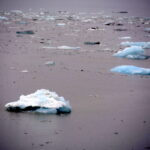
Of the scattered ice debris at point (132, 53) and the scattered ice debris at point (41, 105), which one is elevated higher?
the scattered ice debris at point (132, 53)

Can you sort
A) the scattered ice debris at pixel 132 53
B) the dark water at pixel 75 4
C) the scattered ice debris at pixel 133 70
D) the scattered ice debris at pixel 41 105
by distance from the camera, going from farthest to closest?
the dark water at pixel 75 4, the scattered ice debris at pixel 132 53, the scattered ice debris at pixel 133 70, the scattered ice debris at pixel 41 105

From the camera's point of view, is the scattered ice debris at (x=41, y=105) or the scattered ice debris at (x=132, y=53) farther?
the scattered ice debris at (x=132, y=53)

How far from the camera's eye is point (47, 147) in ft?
15.0

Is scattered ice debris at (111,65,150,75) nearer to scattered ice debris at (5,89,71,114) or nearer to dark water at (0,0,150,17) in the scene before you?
scattered ice debris at (5,89,71,114)

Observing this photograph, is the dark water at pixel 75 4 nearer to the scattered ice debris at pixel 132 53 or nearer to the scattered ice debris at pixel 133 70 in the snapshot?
the scattered ice debris at pixel 132 53

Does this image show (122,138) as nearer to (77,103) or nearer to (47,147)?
(47,147)

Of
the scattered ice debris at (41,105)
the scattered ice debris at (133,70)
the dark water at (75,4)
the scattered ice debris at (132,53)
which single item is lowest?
the scattered ice debris at (41,105)

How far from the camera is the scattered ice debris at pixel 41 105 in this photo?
219 inches

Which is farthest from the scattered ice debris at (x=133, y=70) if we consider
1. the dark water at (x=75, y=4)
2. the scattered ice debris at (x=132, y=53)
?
the dark water at (x=75, y=4)

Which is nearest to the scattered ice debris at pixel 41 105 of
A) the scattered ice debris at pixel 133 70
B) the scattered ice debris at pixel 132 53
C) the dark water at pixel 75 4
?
the scattered ice debris at pixel 133 70

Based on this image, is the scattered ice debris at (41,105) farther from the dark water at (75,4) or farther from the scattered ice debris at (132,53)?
the dark water at (75,4)

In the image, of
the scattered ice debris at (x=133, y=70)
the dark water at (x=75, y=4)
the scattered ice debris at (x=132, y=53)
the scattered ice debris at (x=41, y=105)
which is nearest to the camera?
the scattered ice debris at (x=41, y=105)

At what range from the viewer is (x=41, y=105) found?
5.60 meters

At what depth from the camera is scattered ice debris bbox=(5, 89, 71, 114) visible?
5559 millimetres
